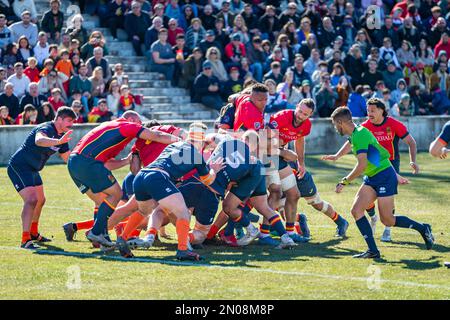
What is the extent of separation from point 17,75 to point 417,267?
12903mm

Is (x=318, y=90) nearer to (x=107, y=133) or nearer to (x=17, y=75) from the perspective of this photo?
(x=17, y=75)

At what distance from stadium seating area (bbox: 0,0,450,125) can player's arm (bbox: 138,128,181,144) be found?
9566 millimetres

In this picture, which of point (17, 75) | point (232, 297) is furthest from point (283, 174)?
point (17, 75)

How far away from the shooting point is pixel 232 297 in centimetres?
914

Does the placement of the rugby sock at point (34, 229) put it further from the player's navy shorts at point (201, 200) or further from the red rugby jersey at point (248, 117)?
the red rugby jersey at point (248, 117)

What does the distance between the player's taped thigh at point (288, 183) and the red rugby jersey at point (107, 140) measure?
2286 millimetres

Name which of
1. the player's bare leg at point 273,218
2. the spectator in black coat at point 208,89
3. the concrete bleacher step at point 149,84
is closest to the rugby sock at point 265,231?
the player's bare leg at point 273,218

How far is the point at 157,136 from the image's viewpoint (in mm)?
11734

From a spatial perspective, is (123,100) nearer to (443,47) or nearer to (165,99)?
(165,99)

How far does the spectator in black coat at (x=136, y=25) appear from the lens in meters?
25.0

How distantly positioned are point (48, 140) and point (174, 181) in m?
1.76

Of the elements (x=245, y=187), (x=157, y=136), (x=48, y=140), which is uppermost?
(x=157, y=136)

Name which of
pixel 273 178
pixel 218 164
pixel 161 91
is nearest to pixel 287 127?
pixel 273 178
